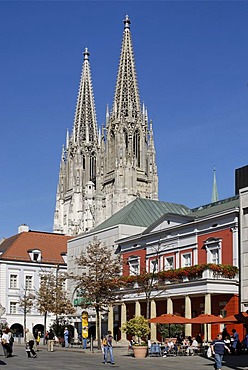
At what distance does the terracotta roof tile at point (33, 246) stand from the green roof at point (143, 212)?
16.6 m

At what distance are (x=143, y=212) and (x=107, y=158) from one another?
87.8m

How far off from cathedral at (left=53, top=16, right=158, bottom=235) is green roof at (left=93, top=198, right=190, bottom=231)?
222 ft

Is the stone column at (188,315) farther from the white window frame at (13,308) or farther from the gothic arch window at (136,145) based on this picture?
the gothic arch window at (136,145)

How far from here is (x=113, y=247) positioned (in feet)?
221

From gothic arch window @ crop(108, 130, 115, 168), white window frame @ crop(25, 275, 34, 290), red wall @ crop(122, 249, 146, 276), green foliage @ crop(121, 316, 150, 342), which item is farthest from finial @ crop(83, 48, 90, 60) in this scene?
green foliage @ crop(121, 316, 150, 342)

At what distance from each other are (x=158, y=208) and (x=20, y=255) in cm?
2135

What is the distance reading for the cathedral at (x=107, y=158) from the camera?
500 ft

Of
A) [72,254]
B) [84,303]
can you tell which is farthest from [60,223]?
[84,303]

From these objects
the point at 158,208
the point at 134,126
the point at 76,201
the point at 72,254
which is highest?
the point at 134,126

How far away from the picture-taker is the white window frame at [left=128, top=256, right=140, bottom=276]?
61.9 m

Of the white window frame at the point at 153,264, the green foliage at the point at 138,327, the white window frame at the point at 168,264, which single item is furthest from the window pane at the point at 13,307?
the green foliage at the point at 138,327

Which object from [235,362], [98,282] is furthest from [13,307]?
[235,362]

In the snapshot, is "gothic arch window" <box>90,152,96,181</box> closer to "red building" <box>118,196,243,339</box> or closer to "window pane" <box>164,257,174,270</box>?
"red building" <box>118,196,243,339</box>

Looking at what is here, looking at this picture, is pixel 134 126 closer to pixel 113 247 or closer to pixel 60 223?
pixel 60 223
